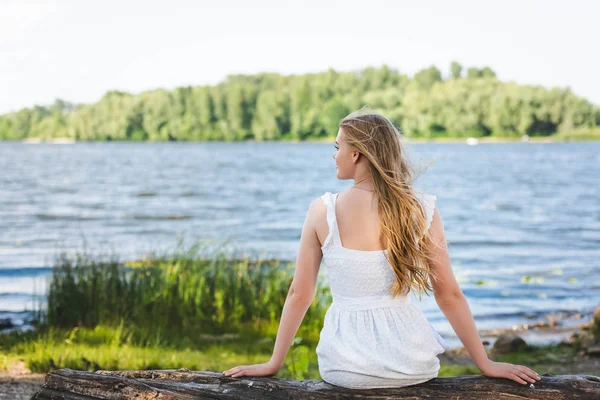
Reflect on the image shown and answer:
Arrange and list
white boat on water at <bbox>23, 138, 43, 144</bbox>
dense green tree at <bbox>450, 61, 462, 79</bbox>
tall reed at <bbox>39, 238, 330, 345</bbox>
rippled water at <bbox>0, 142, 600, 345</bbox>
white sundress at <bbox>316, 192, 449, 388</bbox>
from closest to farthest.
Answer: white sundress at <bbox>316, 192, 449, 388</bbox>
tall reed at <bbox>39, 238, 330, 345</bbox>
rippled water at <bbox>0, 142, 600, 345</bbox>
dense green tree at <bbox>450, 61, 462, 79</bbox>
white boat on water at <bbox>23, 138, 43, 144</bbox>

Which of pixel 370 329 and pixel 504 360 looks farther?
pixel 504 360

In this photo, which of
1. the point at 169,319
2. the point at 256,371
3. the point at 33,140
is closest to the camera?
the point at 256,371

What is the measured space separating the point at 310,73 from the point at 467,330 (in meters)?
106

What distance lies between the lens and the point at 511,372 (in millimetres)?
3088

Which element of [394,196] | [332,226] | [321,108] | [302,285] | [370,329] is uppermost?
[321,108]

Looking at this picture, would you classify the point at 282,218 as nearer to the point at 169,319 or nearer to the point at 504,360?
the point at 169,319

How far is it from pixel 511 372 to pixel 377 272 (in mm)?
700

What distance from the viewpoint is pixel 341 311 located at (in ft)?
10.3

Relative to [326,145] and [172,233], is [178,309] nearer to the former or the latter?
[172,233]

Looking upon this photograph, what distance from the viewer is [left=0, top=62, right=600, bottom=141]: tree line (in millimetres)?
89000

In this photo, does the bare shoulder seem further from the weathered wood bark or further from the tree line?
the tree line

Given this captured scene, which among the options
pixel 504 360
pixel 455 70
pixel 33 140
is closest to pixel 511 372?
pixel 504 360

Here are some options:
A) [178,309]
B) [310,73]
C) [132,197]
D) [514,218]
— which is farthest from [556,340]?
[310,73]

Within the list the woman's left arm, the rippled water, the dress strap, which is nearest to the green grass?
the rippled water
